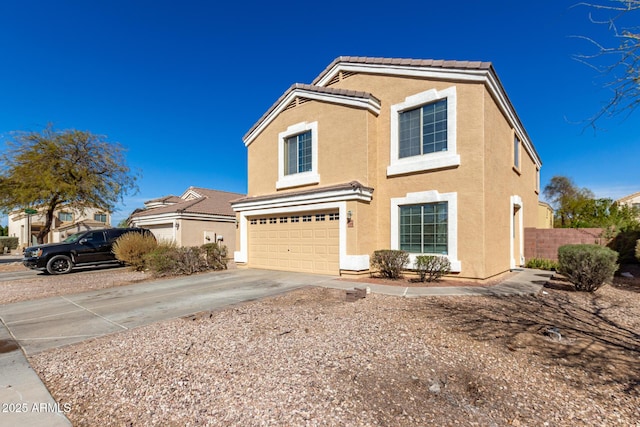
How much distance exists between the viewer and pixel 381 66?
12.1m

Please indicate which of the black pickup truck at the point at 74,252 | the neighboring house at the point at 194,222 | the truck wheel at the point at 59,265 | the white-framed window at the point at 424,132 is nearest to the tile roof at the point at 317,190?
the white-framed window at the point at 424,132

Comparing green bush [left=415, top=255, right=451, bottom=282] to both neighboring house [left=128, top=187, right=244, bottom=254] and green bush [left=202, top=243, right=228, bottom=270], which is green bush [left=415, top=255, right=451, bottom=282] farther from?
neighboring house [left=128, top=187, right=244, bottom=254]

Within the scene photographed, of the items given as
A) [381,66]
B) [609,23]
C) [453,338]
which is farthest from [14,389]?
[381,66]

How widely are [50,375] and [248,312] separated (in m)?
3.31

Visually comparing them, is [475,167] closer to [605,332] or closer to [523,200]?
[605,332]

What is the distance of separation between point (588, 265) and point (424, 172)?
5238 mm

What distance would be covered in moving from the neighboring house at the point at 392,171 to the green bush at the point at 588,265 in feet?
6.70

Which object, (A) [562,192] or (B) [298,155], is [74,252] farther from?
(A) [562,192]

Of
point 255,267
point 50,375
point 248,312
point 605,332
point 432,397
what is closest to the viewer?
point 432,397

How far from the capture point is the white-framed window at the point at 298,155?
43.5 feet

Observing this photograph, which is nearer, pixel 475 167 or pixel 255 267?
pixel 475 167

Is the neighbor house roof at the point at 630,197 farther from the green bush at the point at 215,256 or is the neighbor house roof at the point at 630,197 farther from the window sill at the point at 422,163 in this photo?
the green bush at the point at 215,256

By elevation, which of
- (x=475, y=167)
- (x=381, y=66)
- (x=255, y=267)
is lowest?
(x=255, y=267)

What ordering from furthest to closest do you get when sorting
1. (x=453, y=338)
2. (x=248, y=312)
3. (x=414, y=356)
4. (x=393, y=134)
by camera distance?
(x=393, y=134) → (x=248, y=312) → (x=453, y=338) → (x=414, y=356)
